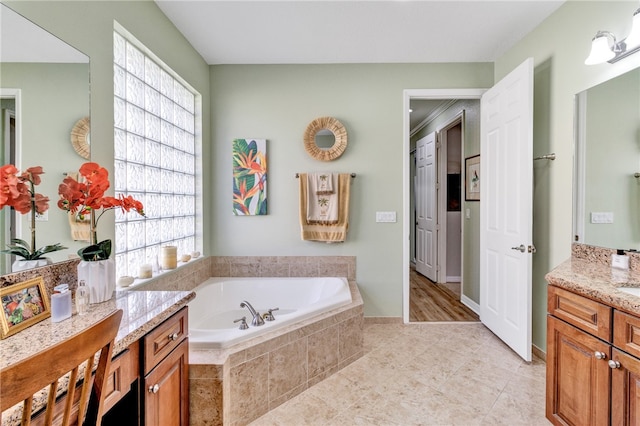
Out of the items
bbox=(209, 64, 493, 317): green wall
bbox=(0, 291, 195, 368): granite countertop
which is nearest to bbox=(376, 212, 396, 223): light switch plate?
bbox=(209, 64, 493, 317): green wall

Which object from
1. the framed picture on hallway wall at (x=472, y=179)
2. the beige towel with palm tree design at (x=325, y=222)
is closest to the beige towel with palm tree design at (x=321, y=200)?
the beige towel with palm tree design at (x=325, y=222)

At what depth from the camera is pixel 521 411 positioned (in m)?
1.72

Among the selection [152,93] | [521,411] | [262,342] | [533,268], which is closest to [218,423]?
[262,342]

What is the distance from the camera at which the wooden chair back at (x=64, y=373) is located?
490mm

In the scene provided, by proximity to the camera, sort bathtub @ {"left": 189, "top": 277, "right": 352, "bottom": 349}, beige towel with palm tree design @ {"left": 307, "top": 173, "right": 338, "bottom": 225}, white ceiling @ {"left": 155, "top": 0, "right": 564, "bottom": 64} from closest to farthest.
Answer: white ceiling @ {"left": 155, "top": 0, "right": 564, "bottom": 64}, bathtub @ {"left": 189, "top": 277, "right": 352, "bottom": 349}, beige towel with palm tree design @ {"left": 307, "top": 173, "right": 338, "bottom": 225}

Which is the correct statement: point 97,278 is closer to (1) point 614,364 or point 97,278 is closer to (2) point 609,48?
(1) point 614,364

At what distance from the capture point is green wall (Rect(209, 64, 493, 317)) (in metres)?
2.91

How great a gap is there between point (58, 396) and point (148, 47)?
2.06 meters

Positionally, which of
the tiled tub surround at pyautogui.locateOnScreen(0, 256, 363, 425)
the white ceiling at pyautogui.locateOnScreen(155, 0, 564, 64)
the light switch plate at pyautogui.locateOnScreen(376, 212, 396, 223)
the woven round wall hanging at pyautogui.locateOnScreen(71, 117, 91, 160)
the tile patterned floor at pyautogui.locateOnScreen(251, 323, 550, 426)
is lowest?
the tile patterned floor at pyautogui.locateOnScreen(251, 323, 550, 426)

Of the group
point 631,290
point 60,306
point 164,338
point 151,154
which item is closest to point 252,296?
point 151,154

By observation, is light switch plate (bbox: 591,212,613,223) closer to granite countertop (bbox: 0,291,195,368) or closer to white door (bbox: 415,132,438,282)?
granite countertop (bbox: 0,291,195,368)

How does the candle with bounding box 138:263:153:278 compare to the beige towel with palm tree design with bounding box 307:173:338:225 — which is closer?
the candle with bounding box 138:263:153:278

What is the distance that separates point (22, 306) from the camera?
97 centimetres

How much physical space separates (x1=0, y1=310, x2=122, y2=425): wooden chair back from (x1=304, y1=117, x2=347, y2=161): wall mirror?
2359 mm
